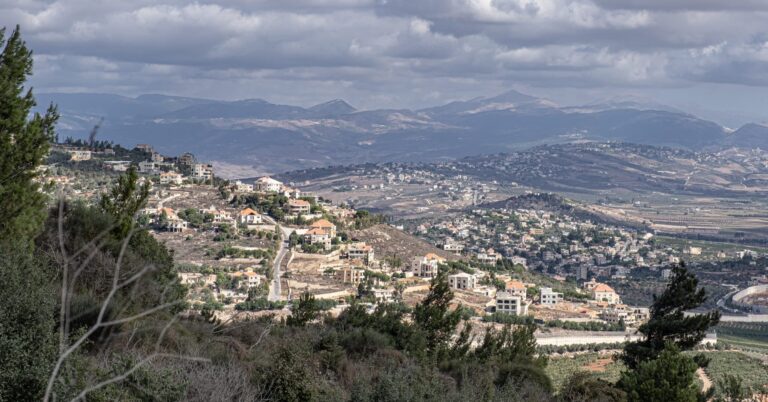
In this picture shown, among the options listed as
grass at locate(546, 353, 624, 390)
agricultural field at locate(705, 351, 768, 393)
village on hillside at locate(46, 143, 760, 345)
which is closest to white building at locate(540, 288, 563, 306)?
village on hillside at locate(46, 143, 760, 345)

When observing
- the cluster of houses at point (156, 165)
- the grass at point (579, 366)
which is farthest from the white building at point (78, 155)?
the grass at point (579, 366)

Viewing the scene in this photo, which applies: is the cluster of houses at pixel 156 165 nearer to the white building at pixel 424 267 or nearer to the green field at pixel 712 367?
the white building at pixel 424 267

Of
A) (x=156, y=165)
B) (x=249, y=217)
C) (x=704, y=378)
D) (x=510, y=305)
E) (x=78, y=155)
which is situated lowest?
(x=510, y=305)

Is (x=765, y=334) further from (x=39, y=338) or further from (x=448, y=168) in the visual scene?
(x=448, y=168)

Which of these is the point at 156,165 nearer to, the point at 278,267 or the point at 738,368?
the point at 278,267

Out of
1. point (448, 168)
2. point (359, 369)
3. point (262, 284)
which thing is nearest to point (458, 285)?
point (262, 284)

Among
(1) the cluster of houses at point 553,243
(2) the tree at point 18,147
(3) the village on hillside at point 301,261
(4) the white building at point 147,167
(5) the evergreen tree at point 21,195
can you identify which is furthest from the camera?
(1) the cluster of houses at point 553,243

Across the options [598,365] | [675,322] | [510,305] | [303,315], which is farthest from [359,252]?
[675,322]
